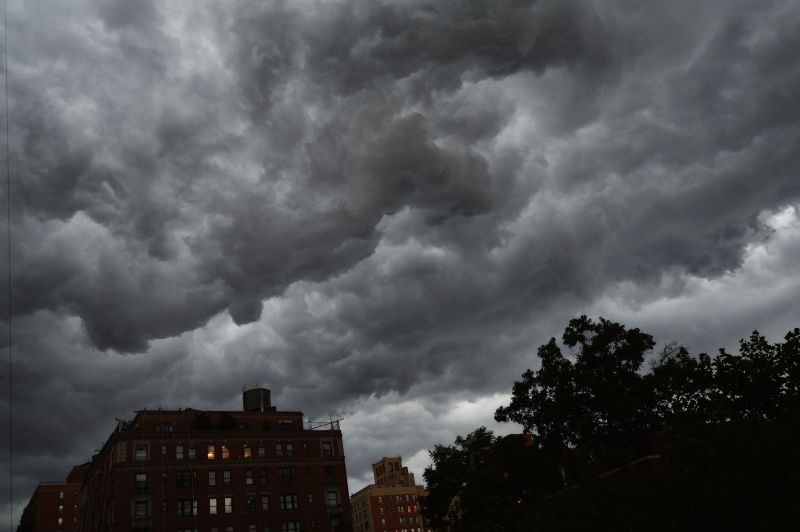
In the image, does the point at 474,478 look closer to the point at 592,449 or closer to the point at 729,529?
the point at 592,449

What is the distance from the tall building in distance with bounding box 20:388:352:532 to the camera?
75062 millimetres

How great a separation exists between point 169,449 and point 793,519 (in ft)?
242

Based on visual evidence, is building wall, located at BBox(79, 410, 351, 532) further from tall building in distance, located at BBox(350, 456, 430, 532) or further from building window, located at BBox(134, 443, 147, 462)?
tall building in distance, located at BBox(350, 456, 430, 532)

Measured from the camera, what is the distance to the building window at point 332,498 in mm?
84188

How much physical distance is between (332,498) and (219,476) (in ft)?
50.2

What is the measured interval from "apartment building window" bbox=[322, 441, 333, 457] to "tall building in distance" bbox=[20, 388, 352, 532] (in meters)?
0.15

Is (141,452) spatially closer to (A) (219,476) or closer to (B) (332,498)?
(A) (219,476)

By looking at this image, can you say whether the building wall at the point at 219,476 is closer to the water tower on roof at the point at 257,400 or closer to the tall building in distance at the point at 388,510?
the water tower on roof at the point at 257,400

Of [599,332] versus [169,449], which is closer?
[599,332]

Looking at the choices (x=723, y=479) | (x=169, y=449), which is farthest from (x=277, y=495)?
(x=723, y=479)

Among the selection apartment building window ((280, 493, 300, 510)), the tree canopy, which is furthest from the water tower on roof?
the tree canopy

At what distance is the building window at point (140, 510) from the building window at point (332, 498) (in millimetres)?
22648

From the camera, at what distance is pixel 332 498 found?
278 ft

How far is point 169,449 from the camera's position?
258 ft
